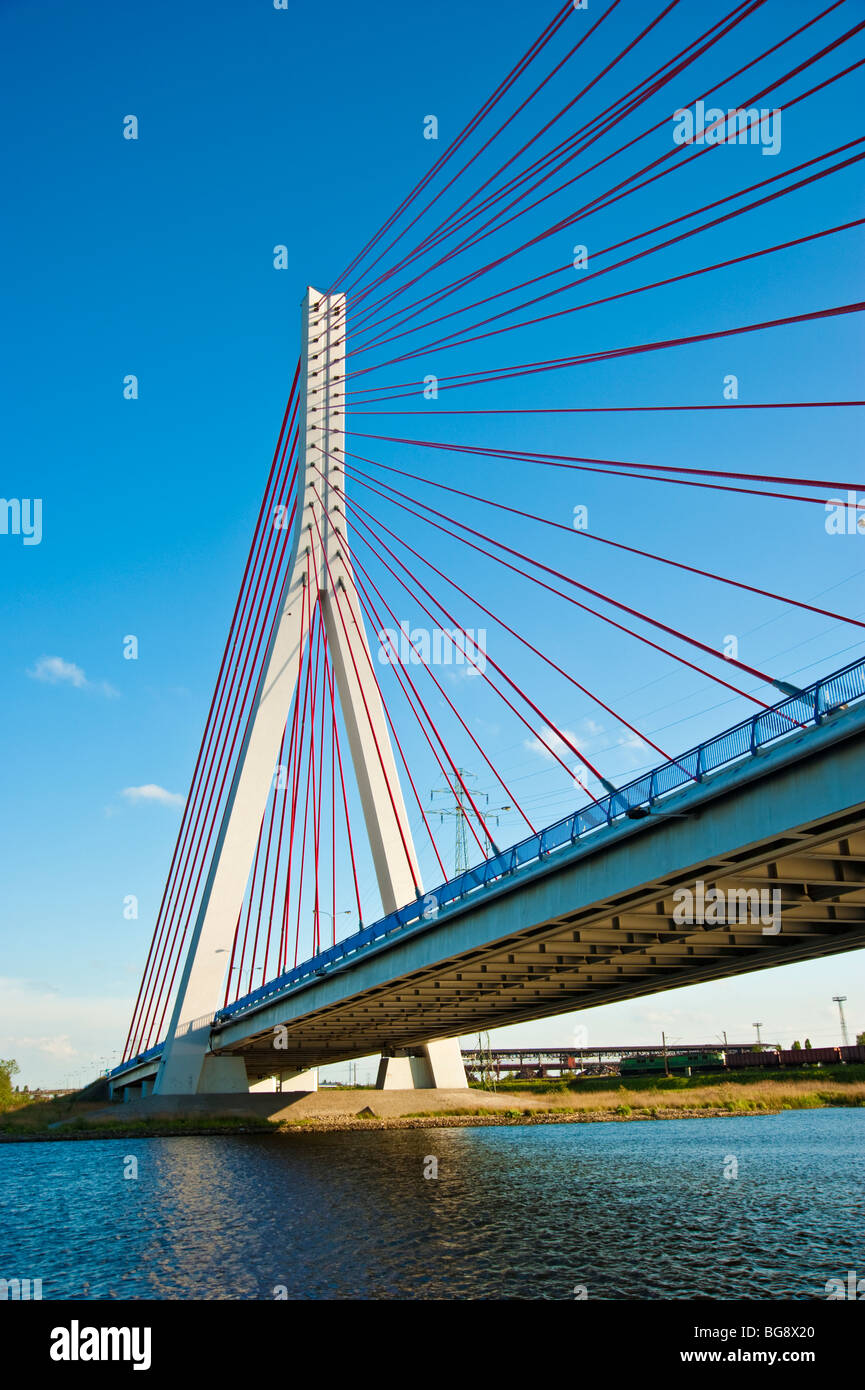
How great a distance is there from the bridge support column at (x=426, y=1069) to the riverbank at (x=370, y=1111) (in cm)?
71

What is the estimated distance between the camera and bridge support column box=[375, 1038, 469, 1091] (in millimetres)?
49438

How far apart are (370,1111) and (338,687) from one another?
907 inches

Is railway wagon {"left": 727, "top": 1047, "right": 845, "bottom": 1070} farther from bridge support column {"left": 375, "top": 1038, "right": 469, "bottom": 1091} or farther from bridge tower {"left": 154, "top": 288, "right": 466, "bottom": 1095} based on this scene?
bridge tower {"left": 154, "top": 288, "right": 466, "bottom": 1095}

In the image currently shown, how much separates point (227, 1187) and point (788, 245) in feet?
78.9

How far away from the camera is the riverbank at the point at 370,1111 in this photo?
46.9m

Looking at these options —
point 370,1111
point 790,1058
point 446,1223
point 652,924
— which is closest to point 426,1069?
point 370,1111

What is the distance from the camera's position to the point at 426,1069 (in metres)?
50.5

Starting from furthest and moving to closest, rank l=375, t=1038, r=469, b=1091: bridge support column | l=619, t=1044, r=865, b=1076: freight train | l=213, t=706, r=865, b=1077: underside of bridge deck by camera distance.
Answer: l=619, t=1044, r=865, b=1076: freight train < l=375, t=1038, r=469, b=1091: bridge support column < l=213, t=706, r=865, b=1077: underside of bridge deck

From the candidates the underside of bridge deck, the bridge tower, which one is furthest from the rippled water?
the bridge tower

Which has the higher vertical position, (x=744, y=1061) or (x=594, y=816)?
(x=594, y=816)

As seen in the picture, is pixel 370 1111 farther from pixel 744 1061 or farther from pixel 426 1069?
pixel 744 1061

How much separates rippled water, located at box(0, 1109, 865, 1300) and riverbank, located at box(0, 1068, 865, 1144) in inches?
454
